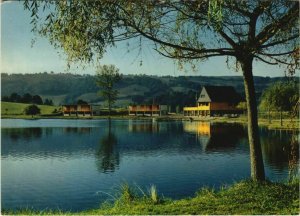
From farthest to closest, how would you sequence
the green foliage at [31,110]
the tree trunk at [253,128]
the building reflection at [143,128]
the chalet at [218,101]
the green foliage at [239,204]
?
the green foliage at [31,110] → the chalet at [218,101] → the building reflection at [143,128] → the tree trunk at [253,128] → the green foliage at [239,204]

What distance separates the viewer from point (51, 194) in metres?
18.0

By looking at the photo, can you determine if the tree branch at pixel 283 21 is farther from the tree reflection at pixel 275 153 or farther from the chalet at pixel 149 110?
the chalet at pixel 149 110

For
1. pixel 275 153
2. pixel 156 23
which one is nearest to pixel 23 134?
pixel 275 153

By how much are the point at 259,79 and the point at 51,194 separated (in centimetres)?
16998

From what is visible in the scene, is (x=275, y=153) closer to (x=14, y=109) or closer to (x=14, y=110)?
(x=14, y=110)

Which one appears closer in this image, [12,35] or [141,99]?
[12,35]

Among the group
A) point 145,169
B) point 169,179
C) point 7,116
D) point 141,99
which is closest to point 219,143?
point 145,169

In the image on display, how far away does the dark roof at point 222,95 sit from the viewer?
3854 inches

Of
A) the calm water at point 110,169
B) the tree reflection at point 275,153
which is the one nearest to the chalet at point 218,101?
the tree reflection at point 275,153

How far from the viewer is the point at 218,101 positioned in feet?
A: 320

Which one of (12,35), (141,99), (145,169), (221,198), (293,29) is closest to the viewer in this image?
(221,198)

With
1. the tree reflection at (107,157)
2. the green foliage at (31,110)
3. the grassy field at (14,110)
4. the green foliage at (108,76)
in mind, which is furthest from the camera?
the green foliage at (31,110)

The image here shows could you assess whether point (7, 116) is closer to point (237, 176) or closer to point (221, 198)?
point (237, 176)

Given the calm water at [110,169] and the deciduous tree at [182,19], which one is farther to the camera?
the calm water at [110,169]
